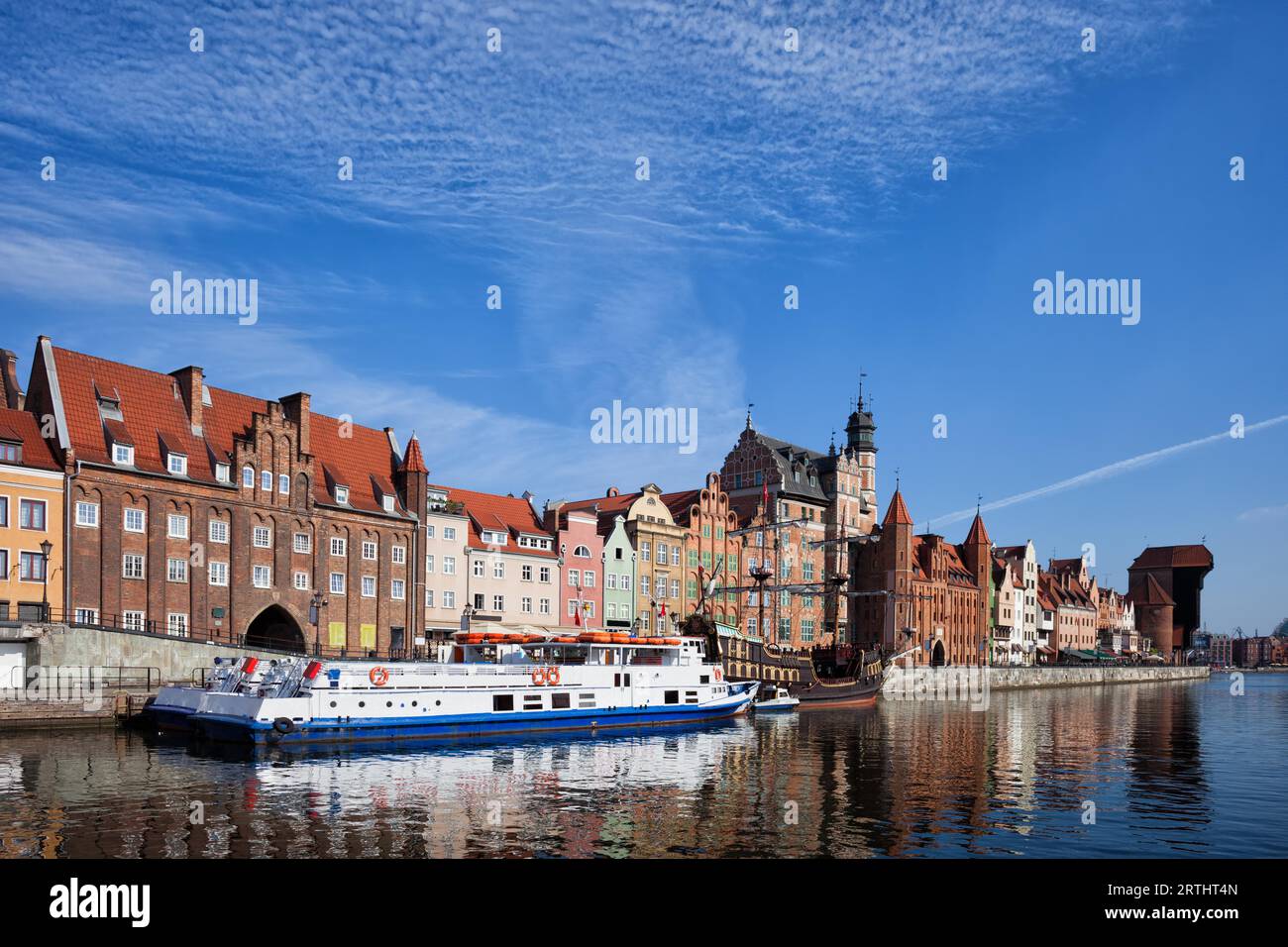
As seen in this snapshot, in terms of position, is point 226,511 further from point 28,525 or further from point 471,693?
Result: point 471,693

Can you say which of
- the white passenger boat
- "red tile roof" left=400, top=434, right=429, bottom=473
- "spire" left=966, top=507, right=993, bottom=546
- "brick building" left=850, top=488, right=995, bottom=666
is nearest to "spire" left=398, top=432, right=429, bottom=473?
"red tile roof" left=400, top=434, right=429, bottom=473

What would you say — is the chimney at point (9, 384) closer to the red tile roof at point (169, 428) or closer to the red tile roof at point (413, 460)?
the red tile roof at point (169, 428)

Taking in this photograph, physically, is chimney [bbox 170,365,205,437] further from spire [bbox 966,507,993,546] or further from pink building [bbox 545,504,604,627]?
spire [bbox 966,507,993,546]

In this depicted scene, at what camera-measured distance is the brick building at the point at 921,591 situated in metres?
146

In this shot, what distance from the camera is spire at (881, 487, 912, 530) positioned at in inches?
5714

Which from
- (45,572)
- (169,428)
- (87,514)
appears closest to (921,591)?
(169,428)

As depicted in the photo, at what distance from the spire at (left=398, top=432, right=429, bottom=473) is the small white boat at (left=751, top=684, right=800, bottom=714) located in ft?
103

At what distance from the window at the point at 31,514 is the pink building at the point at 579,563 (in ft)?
144

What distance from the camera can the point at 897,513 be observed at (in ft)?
477

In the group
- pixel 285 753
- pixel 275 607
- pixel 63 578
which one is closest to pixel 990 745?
pixel 285 753

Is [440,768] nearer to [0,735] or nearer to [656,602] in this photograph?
[0,735]

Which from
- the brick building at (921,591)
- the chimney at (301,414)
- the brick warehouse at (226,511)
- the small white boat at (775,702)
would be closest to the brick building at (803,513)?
the brick building at (921,591)

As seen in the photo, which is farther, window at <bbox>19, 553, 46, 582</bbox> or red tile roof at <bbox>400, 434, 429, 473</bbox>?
red tile roof at <bbox>400, 434, 429, 473</bbox>
